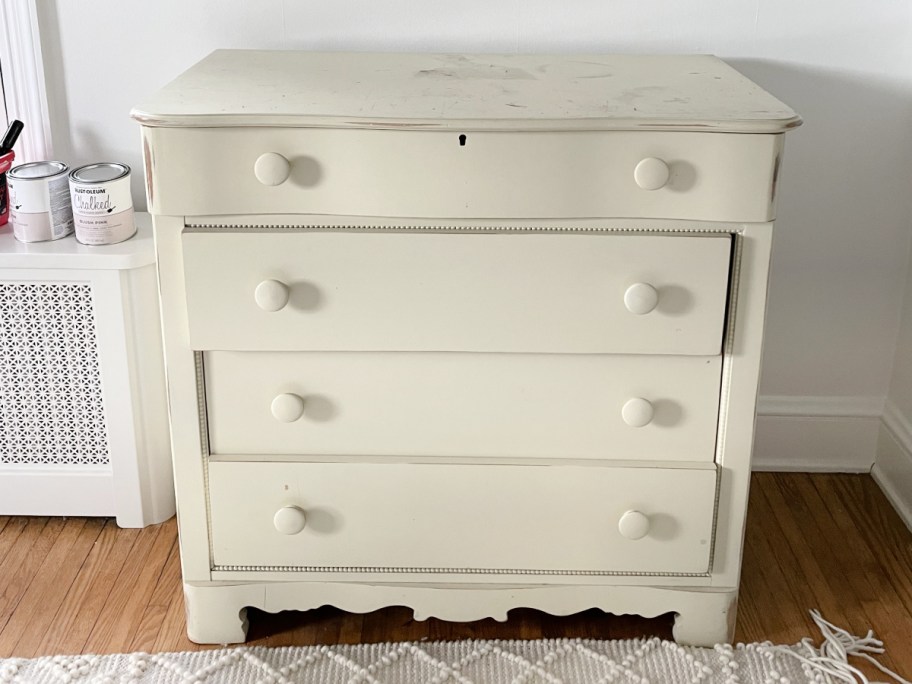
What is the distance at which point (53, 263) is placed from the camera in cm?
161

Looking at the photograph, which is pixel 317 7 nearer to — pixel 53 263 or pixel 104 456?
pixel 53 263

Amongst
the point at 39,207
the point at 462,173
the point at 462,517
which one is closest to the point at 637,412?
the point at 462,517

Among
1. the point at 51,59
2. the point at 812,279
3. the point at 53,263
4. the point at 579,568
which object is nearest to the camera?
the point at 579,568

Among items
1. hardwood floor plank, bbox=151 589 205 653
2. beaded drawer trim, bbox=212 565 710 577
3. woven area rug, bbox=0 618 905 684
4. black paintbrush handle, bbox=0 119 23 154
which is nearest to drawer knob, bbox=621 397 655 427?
beaded drawer trim, bbox=212 565 710 577

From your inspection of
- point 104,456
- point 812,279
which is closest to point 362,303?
point 104,456

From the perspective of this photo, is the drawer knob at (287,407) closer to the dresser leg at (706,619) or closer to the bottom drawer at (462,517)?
the bottom drawer at (462,517)

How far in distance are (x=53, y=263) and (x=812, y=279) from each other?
1.31 metres

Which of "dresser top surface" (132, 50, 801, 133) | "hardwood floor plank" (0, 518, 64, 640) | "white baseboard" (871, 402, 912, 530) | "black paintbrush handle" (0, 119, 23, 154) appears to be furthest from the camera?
"white baseboard" (871, 402, 912, 530)

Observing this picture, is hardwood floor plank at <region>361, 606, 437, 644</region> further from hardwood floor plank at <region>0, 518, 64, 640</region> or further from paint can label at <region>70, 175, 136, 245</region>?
paint can label at <region>70, 175, 136, 245</region>

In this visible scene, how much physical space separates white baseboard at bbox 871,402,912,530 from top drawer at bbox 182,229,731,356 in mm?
733

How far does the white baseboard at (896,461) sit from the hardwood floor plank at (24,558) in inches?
58.8

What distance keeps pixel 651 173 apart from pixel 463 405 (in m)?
0.40

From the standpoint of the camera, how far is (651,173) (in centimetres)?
122

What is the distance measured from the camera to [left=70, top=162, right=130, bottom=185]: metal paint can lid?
1.61 m
